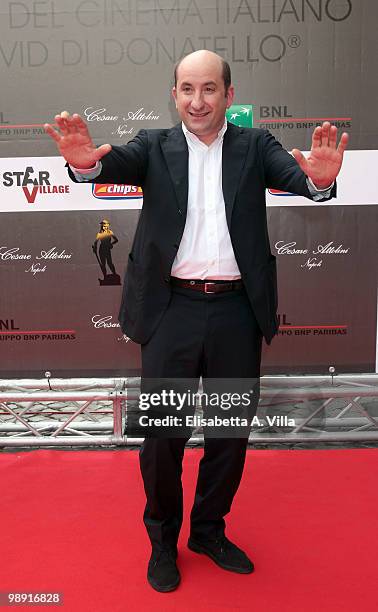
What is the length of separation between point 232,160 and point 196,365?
67 cm

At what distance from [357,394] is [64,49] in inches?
91.3

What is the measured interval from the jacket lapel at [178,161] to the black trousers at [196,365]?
30 cm

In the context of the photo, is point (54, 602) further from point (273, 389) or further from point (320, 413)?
point (320, 413)

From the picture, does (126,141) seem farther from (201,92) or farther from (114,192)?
(201,92)

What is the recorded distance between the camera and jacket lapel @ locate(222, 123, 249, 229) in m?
1.79

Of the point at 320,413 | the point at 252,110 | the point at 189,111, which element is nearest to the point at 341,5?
the point at 252,110

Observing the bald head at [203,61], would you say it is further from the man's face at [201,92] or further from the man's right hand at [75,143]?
the man's right hand at [75,143]

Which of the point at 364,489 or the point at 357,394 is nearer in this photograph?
the point at 364,489

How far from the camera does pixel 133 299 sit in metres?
1.90

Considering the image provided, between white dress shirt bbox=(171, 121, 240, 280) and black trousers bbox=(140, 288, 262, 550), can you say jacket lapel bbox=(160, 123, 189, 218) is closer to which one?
white dress shirt bbox=(171, 121, 240, 280)

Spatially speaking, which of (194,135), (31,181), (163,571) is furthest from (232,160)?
(31,181)

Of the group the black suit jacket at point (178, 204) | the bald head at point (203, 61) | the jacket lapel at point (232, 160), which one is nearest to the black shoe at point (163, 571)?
the black suit jacket at point (178, 204)

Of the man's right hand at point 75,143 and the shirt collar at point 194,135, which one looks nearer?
the man's right hand at point 75,143

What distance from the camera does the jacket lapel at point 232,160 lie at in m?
1.79
